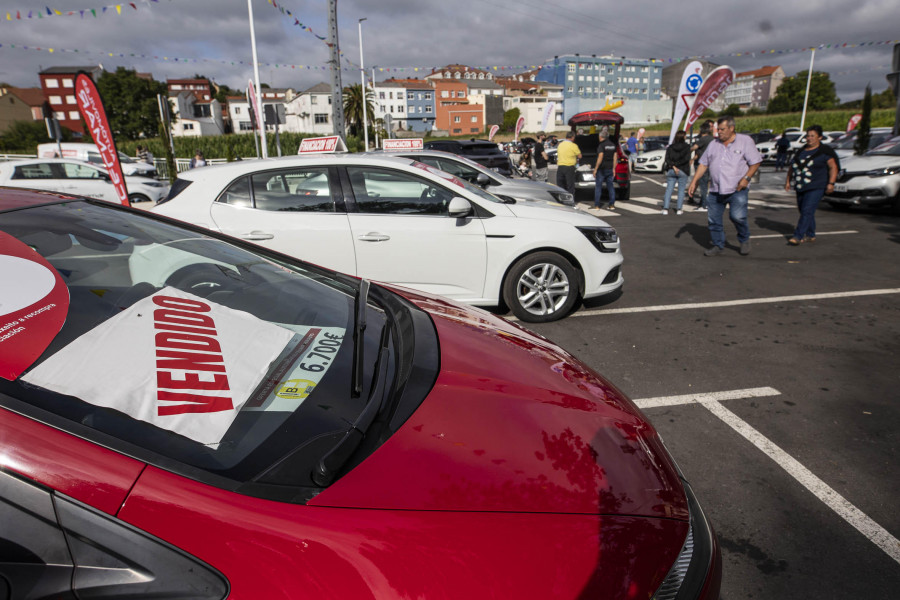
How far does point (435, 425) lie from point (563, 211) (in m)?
4.29

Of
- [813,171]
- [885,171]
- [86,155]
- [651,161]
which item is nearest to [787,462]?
[813,171]

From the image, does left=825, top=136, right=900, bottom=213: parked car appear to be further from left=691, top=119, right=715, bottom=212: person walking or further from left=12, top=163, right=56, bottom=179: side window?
left=12, top=163, right=56, bottom=179: side window

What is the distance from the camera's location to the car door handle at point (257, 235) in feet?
15.3

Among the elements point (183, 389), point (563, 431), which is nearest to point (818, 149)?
point (563, 431)

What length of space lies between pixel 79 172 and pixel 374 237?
12.0 metres

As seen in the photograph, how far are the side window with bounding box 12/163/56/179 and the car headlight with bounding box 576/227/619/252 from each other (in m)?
13.2

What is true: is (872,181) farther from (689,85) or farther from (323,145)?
(323,145)

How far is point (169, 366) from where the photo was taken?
4.74 ft

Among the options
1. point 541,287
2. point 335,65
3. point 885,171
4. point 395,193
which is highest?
point 335,65

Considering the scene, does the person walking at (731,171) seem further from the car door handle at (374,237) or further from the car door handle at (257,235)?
the car door handle at (257,235)

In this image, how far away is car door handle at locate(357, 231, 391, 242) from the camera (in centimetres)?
475

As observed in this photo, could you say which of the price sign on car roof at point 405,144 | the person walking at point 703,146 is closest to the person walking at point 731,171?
the person walking at point 703,146

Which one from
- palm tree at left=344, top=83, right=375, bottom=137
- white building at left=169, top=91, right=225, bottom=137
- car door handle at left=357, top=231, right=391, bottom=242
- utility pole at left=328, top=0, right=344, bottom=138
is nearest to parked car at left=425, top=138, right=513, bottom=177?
utility pole at left=328, top=0, right=344, bottom=138

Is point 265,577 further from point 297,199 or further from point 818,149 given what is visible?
point 818,149
